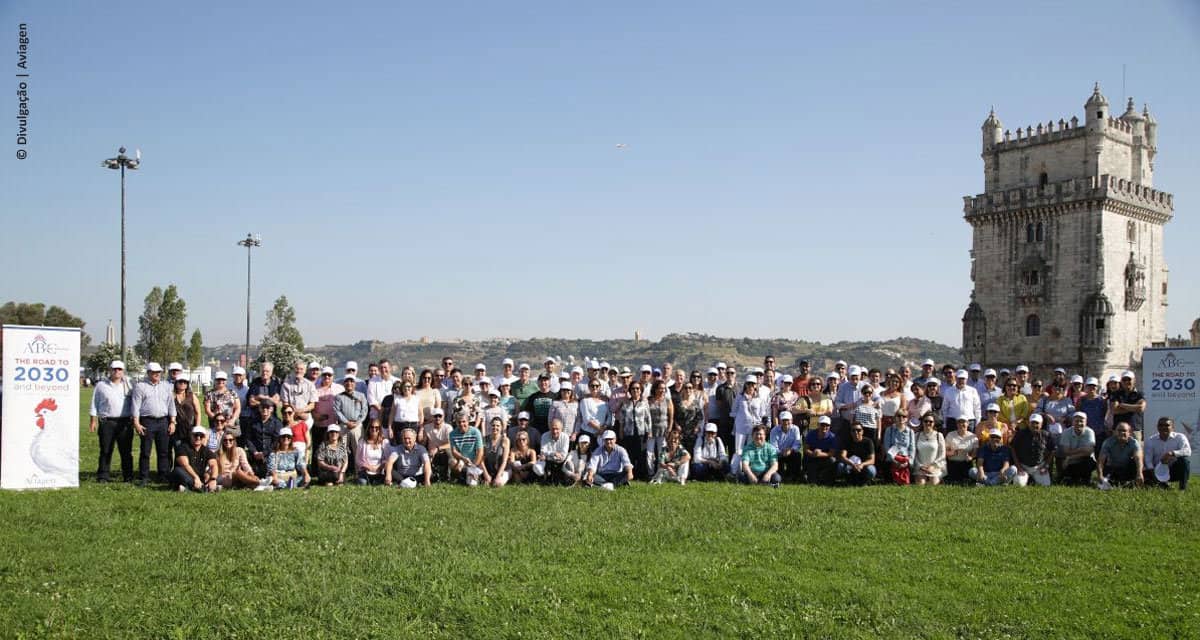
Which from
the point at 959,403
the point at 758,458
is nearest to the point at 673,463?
the point at 758,458

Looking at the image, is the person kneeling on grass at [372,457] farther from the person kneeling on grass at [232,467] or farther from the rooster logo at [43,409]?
the rooster logo at [43,409]

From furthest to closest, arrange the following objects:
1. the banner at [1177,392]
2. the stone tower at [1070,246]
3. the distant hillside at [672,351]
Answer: the distant hillside at [672,351] < the stone tower at [1070,246] < the banner at [1177,392]

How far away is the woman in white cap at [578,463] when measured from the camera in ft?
51.3

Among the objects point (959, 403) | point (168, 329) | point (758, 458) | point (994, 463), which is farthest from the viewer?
point (168, 329)

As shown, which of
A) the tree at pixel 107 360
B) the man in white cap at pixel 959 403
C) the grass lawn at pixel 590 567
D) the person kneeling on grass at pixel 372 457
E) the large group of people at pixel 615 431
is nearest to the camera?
the grass lawn at pixel 590 567

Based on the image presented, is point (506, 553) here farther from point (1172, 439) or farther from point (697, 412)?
point (1172, 439)

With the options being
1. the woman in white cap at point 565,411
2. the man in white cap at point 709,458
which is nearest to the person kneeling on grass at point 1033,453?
the man in white cap at point 709,458

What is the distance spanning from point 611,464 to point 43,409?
889 centimetres

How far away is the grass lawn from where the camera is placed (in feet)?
26.3

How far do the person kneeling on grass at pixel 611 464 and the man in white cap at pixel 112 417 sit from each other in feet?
24.3

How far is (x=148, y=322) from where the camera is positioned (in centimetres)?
7456

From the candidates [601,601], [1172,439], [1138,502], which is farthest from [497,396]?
[1172,439]

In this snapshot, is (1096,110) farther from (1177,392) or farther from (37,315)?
(37,315)

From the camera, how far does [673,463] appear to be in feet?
54.1
